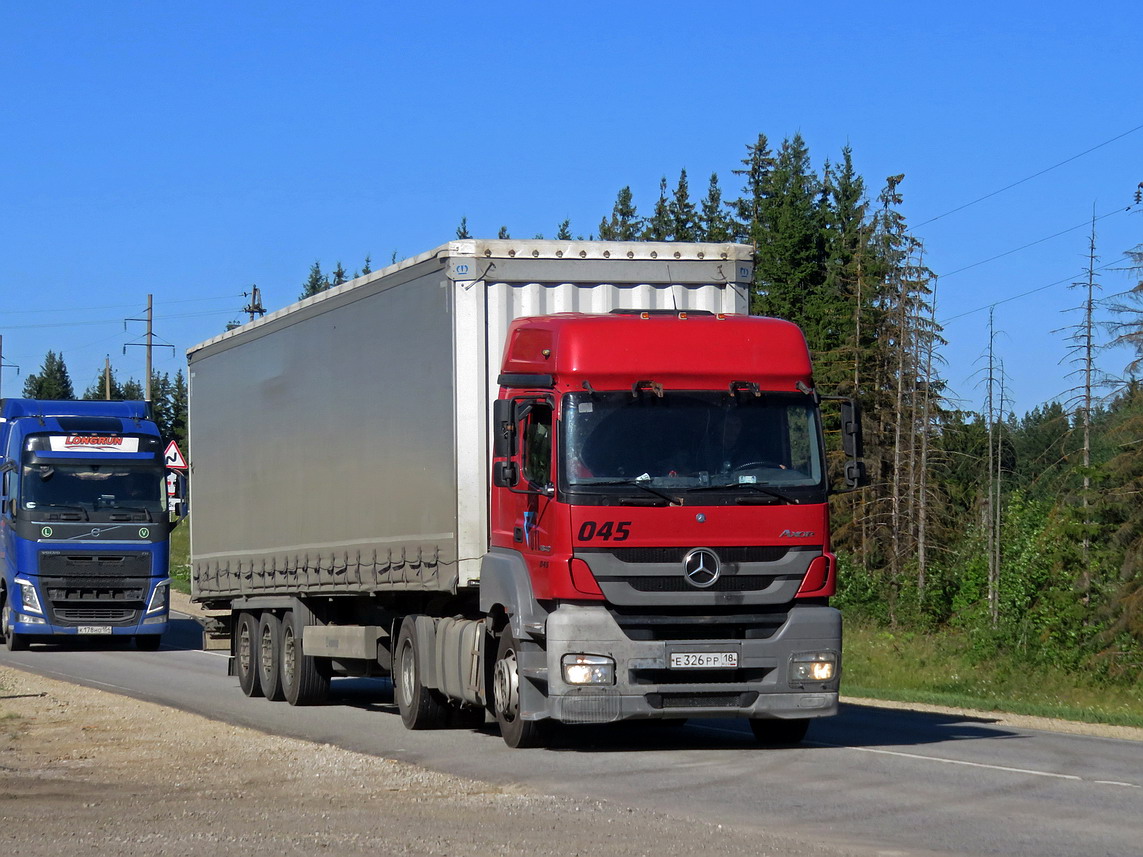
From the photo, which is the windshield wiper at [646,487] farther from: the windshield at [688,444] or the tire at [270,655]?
the tire at [270,655]

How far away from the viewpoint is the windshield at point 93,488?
29484mm

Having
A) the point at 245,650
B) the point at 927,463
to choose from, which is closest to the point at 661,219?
the point at 927,463

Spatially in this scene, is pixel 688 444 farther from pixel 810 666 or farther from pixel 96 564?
pixel 96 564

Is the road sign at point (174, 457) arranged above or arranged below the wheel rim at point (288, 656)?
above

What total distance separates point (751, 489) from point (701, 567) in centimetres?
72

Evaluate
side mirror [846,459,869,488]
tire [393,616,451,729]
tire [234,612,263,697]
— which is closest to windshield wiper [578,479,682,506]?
side mirror [846,459,869,488]

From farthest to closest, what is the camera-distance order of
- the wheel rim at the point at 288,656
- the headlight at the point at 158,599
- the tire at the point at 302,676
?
the headlight at the point at 158,599, the wheel rim at the point at 288,656, the tire at the point at 302,676

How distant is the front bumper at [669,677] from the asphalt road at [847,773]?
398mm

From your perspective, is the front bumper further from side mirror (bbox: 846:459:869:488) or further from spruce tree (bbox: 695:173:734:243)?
spruce tree (bbox: 695:173:734:243)

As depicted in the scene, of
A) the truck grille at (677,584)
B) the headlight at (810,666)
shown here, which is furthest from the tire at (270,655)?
the headlight at (810,666)

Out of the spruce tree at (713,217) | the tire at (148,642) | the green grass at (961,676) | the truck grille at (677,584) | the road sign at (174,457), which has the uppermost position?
the spruce tree at (713,217)

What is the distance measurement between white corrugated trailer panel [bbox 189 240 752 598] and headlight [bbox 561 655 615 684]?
74.6 inches

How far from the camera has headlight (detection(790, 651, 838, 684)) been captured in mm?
12930

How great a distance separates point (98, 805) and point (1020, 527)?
148 ft
